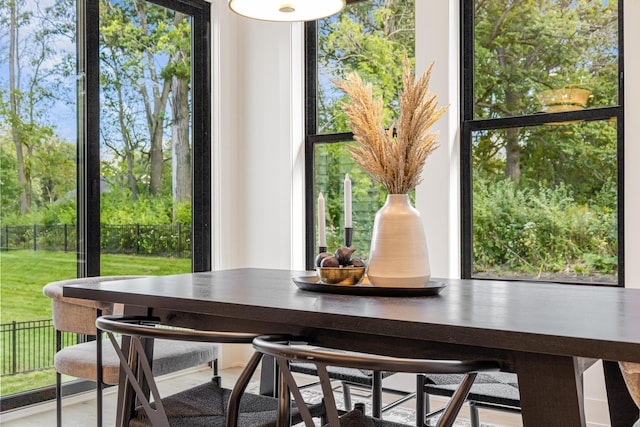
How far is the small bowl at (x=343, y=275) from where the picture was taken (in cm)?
174

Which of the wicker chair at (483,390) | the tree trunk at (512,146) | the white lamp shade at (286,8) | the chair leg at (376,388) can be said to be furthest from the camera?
the tree trunk at (512,146)

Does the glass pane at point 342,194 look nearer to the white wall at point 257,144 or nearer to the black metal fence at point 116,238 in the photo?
the white wall at point 257,144

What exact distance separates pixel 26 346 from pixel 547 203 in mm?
2713

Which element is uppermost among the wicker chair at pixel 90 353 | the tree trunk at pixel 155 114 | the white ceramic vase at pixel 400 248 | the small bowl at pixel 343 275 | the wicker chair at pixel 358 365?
the tree trunk at pixel 155 114

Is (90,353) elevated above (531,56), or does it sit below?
below

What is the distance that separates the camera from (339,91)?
3.87 m

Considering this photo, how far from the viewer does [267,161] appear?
3994mm

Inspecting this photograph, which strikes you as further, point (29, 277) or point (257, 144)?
point (257, 144)

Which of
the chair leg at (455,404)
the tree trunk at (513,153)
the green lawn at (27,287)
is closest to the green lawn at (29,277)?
the green lawn at (27,287)

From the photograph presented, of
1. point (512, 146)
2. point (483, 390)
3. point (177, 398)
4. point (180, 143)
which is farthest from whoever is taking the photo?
Answer: point (180, 143)

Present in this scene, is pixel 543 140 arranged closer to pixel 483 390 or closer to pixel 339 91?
pixel 339 91

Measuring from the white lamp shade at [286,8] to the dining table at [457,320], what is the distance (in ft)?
2.98

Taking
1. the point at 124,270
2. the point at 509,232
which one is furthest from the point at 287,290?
the point at 124,270

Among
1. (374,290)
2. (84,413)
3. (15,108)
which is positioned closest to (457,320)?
(374,290)
